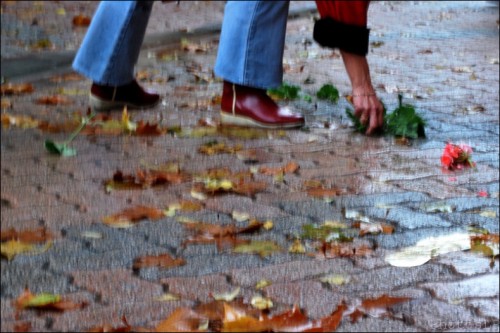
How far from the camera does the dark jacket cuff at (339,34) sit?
3781mm

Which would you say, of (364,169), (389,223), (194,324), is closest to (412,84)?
(364,169)

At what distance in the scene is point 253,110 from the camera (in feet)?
14.6

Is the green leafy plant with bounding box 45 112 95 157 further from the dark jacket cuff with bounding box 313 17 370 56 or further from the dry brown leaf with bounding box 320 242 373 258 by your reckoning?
the dry brown leaf with bounding box 320 242 373 258

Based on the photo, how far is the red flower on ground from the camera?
382 cm

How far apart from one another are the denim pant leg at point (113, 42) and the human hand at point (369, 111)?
3.62 feet

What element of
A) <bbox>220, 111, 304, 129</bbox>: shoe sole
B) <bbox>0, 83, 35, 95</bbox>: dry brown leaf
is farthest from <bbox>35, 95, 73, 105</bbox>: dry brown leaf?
<bbox>220, 111, 304, 129</bbox>: shoe sole

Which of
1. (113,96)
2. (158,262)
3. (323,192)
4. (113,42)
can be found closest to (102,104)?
(113,96)

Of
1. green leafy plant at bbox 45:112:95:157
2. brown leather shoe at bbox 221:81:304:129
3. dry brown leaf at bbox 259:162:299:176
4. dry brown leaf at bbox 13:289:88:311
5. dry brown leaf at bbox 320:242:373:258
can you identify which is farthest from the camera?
brown leather shoe at bbox 221:81:304:129

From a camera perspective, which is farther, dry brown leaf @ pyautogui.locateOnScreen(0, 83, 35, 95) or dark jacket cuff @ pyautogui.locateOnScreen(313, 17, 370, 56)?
dry brown leaf @ pyautogui.locateOnScreen(0, 83, 35, 95)

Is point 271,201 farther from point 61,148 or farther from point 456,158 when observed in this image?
point 61,148

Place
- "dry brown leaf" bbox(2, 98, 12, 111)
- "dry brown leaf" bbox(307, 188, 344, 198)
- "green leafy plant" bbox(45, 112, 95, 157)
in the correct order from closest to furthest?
"dry brown leaf" bbox(307, 188, 344, 198) → "green leafy plant" bbox(45, 112, 95, 157) → "dry brown leaf" bbox(2, 98, 12, 111)

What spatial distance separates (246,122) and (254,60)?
30cm

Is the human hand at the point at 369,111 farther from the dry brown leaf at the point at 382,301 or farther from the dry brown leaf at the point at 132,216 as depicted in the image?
the dry brown leaf at the point at 382,301

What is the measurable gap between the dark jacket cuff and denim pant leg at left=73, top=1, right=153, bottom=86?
1.08 meters
